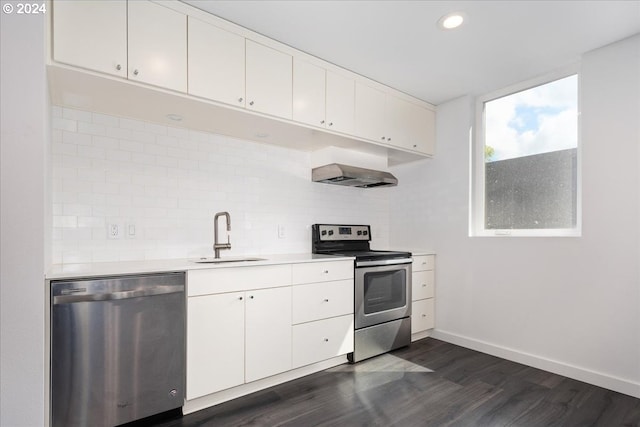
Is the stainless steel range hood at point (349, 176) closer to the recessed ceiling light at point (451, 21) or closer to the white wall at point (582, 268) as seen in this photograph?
the white wall at point (582, 268)

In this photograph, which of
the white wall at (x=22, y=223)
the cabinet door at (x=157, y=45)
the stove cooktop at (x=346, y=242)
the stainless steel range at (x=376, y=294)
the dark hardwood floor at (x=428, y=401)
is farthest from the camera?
the stove cooktop at (x=346, y=242)

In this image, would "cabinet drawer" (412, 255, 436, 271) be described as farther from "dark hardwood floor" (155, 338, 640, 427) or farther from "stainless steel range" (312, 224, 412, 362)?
"dark hardwood floor" (155, 338, 640, 427)

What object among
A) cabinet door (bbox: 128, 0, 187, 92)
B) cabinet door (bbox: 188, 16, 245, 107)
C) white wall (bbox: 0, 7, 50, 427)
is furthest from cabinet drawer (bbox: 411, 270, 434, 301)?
white wall (bbox: 0, 7, 50, 427)

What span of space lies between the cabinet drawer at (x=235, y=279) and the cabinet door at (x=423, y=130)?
1.95 metres

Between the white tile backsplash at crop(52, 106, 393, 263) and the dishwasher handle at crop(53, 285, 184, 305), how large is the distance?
0.58m

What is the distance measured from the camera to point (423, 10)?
2.06 m

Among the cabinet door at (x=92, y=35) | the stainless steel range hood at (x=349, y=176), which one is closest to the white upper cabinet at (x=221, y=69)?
the cabinet door at (x=92, y=35)

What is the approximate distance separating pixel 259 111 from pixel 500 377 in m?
2.70

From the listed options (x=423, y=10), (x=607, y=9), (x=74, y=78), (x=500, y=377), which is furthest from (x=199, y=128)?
(x=500, y=377)

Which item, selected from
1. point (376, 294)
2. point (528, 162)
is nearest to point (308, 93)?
point (376, 294)

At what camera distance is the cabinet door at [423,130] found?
3383mm

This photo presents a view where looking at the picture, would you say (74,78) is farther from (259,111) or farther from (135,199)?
(259,111)

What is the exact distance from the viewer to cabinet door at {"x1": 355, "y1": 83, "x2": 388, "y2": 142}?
2.91 meters

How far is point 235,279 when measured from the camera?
2139mm
